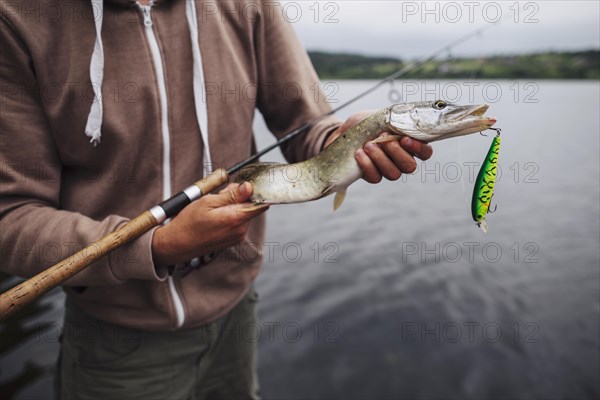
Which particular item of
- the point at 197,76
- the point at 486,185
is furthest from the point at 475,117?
the point at 197,76

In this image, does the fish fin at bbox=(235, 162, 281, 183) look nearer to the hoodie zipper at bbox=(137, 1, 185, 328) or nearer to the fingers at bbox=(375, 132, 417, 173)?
the hoodie zipper at bbox=(137, 1, 185, 328)

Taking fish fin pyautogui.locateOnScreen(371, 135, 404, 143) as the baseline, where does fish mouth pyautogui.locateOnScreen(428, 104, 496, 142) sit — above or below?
above

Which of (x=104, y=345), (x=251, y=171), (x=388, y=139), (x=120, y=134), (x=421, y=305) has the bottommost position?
(x=421, y=305)

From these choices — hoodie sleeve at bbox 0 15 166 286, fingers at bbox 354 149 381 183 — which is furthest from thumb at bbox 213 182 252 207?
fingers at bbox 354 149 381 183

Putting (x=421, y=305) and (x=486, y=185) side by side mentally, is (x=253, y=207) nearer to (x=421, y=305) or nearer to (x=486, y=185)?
(x=486, y=185)

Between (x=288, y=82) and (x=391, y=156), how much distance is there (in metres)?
1.01

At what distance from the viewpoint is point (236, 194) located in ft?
6.60

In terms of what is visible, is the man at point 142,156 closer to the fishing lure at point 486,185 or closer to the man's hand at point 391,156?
the man's hand at point 391,156

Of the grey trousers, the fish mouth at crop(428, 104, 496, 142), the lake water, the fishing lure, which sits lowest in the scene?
the lake water

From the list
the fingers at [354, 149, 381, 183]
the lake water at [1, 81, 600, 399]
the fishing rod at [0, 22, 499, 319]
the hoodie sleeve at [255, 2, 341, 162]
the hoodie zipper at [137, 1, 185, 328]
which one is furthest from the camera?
the lake water at [1, 81, 600, 399]

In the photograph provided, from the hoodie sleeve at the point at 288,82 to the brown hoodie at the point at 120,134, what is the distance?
0.05 ft

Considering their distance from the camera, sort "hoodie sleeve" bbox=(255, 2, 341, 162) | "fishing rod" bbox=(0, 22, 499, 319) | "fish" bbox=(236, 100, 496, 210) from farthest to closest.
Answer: "hoodie sleeve" bbox=(255, 2, 341, 162)
"fish" bbox=(236, 100, 496, 210)
"fishing rod" bbox=(0, 22, 499, 319)

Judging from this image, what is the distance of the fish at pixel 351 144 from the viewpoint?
1877mm

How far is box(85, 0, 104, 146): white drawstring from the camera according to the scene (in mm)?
2037
